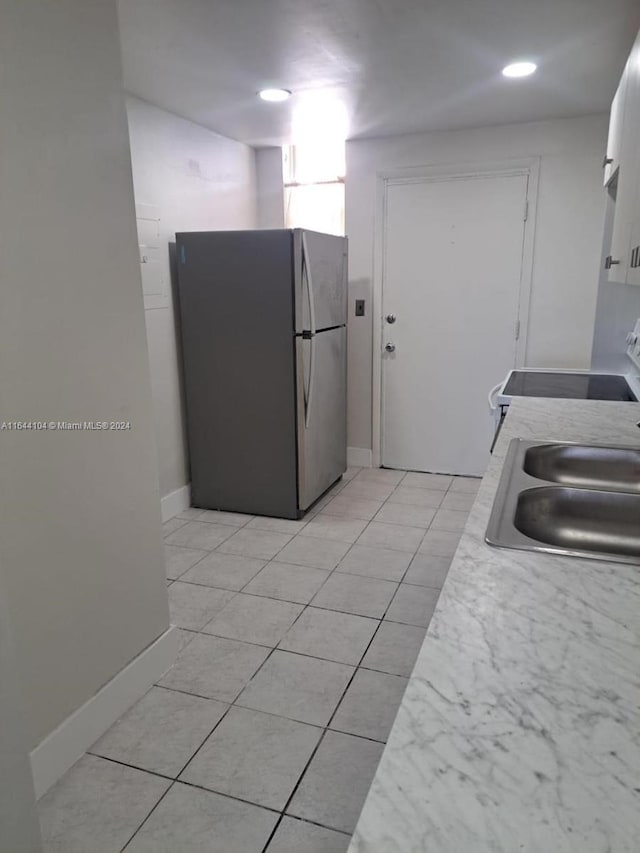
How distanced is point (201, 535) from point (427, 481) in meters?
1.68

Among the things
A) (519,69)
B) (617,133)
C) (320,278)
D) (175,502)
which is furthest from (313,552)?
(519,69)

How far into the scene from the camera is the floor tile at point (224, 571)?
2840mm

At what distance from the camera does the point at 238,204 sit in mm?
4141

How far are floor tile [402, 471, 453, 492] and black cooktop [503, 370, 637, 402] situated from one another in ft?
3.47

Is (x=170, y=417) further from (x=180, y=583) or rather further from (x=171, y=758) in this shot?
(x=171, y=758)

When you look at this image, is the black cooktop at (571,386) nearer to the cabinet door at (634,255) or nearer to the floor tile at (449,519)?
the floor tile at (449,519)

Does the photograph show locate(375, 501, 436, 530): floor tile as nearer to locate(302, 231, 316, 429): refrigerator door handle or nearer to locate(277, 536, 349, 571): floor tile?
locate(277, 536, 349, 571): floor tile

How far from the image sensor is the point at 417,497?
154 inches

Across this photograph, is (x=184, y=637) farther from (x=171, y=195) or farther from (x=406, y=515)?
(x=171, y=195)

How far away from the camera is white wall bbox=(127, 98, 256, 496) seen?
10.4 feet

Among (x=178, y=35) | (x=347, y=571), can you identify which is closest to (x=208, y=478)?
(x=347, y=571)

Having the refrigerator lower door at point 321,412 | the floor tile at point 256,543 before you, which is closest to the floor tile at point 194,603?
the floor tile at point 256,543

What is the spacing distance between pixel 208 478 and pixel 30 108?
2454mm

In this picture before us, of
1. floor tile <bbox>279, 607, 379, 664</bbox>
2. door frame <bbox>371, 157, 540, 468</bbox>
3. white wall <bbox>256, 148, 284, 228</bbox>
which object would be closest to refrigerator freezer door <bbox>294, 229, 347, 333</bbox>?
door frame <bbox>371, 157, 540, 468</bbox>
